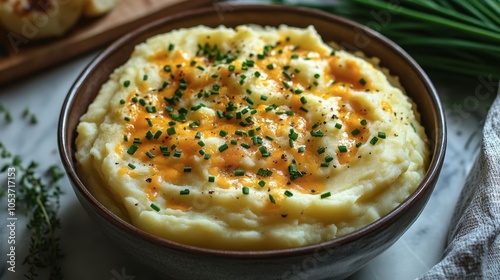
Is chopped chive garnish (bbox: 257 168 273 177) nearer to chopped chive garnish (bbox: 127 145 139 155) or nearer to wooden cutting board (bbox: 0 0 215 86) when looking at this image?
chopped chive garnish (bbox: 127 145 139 155)

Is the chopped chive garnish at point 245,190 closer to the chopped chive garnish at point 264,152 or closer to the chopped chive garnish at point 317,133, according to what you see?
the chopped chive garnish at point 264,152

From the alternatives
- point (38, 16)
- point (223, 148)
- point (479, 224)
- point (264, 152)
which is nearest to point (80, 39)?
point (38, 16)

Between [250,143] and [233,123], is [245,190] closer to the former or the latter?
[250,143]

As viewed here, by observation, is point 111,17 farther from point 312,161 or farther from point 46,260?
point 312,161

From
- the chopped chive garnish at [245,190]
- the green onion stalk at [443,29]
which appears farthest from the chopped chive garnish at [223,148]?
the green onion stalk at [443,29]

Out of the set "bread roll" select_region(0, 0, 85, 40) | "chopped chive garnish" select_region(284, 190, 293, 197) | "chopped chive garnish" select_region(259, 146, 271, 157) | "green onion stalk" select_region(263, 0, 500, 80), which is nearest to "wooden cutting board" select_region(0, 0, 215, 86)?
"bread roll" select_region(0, 0, 85, 40)

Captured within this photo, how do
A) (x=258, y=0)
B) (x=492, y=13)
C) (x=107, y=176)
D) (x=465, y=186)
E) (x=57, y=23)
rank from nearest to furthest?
1. (x=107, y=176)
2. (x=465, y=186)
3. (x=492, y=13)
4. (x=57, y=23)
5. (x=258, y=0)

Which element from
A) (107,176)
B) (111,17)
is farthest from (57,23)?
(107,176)
